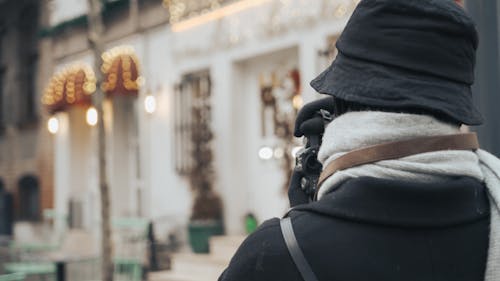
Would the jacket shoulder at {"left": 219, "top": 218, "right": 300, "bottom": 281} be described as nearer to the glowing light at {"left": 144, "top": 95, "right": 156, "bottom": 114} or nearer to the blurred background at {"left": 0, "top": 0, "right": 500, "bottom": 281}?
the blurred background at {"left": 0, "top": 0, "right": 500, "bottom": 281}

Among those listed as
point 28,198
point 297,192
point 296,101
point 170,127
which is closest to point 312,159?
point 297,192

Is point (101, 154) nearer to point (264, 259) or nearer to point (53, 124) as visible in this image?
point (264, 259)

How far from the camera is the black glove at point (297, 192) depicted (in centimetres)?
147

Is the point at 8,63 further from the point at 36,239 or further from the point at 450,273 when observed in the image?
the point at 450,273

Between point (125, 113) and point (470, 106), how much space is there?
12313mm

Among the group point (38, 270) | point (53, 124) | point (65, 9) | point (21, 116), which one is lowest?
point (38, 270)

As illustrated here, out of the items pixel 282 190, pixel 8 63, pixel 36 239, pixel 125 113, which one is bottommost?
pixel 36 239

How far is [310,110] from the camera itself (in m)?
1.50

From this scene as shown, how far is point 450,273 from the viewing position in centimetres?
125

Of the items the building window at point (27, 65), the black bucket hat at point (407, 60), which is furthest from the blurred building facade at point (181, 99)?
the black bucket hat at point (407, 60)

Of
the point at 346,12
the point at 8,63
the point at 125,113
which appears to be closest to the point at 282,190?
the point at 346,12

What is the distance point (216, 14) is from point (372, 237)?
9.31m

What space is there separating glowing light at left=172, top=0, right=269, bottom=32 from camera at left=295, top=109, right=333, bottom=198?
8.15 m

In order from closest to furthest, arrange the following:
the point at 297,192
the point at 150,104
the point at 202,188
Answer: the point at 297,192
the point at 202,188
the point at 150,104
